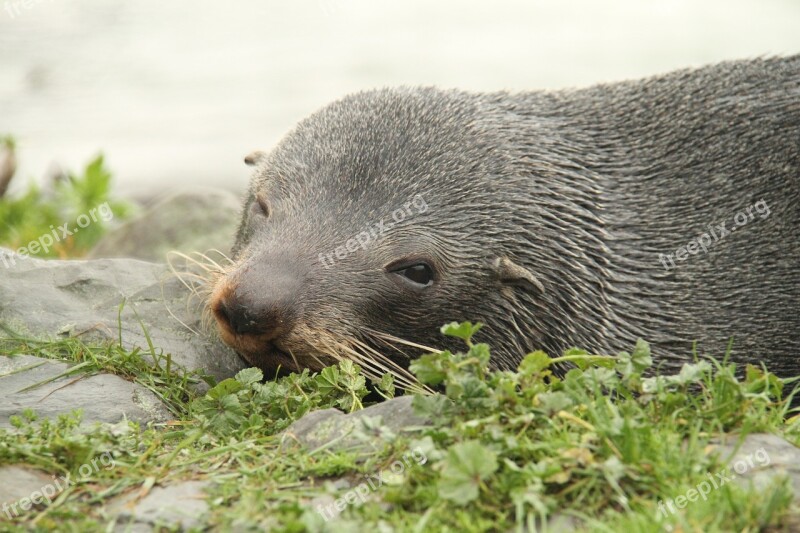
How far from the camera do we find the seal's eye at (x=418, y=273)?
5.48 m

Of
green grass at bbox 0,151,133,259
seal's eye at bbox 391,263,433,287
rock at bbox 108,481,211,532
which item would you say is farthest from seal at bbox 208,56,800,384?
green grass at bbox 0,151,133,259

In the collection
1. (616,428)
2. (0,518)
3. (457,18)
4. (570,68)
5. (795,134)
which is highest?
(457,18)

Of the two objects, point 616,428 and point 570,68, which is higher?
point 570,68

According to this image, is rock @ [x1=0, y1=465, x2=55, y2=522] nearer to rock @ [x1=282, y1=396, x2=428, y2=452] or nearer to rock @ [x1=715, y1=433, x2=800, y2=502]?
rock @ [x1=282, y1=396, x2=428, y2=452]

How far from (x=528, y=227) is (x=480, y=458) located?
7.61 ft

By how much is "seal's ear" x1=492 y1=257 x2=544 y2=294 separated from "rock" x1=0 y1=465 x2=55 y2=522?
8.60 feet

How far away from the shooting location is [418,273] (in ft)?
18.0

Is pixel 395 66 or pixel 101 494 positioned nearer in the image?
pixel 101 494

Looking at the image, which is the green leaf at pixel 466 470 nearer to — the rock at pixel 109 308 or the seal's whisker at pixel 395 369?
the seal's whisker at pixel 395 369

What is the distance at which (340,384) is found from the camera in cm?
508

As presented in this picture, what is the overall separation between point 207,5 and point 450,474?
70.3ft

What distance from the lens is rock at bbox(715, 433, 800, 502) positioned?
12.1ft

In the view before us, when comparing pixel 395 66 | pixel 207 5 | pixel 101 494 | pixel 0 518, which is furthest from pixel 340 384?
pixel 207 5

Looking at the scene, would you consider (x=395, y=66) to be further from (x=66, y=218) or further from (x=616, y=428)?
(x=616, y=428)
